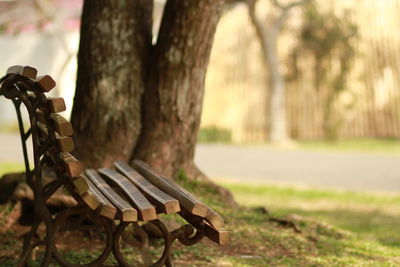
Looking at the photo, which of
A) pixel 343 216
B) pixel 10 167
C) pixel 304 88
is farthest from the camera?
pixel 304 88

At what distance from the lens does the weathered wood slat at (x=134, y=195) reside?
3.62 m

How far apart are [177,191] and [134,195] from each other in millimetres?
215

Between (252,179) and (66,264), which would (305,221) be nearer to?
(66,264)

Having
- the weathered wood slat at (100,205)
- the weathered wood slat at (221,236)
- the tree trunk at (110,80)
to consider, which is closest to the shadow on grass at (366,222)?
the tree trunk at (110,80)

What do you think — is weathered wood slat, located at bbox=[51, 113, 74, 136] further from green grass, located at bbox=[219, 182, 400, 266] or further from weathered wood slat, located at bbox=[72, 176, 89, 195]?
green grass, located at bbox=[219, 182, 400, 266]

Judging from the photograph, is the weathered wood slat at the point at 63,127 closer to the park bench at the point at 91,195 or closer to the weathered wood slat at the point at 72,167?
the park bench at the point at 91,195

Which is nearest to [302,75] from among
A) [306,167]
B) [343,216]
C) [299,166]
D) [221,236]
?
[299,166]

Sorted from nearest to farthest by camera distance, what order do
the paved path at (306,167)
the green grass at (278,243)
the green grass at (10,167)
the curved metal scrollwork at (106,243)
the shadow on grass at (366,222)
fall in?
the curved metal scrollwork at (106,243) < the green grass at (278,243) < the shadow on grass at (366,222) < the green grass at (10,167) < the paved path at (306,167)

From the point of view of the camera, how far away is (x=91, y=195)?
362 centimetres

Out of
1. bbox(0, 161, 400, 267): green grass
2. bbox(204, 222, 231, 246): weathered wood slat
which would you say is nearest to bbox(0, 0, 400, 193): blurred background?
bbox(0, 161, 400, 267): green grass

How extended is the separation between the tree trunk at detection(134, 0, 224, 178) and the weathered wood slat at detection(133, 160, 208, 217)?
0.69 metres

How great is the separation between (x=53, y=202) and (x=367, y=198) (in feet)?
14.9

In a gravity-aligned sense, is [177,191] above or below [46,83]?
below

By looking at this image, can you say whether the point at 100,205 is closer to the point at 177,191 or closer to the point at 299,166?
the point at 177,191
